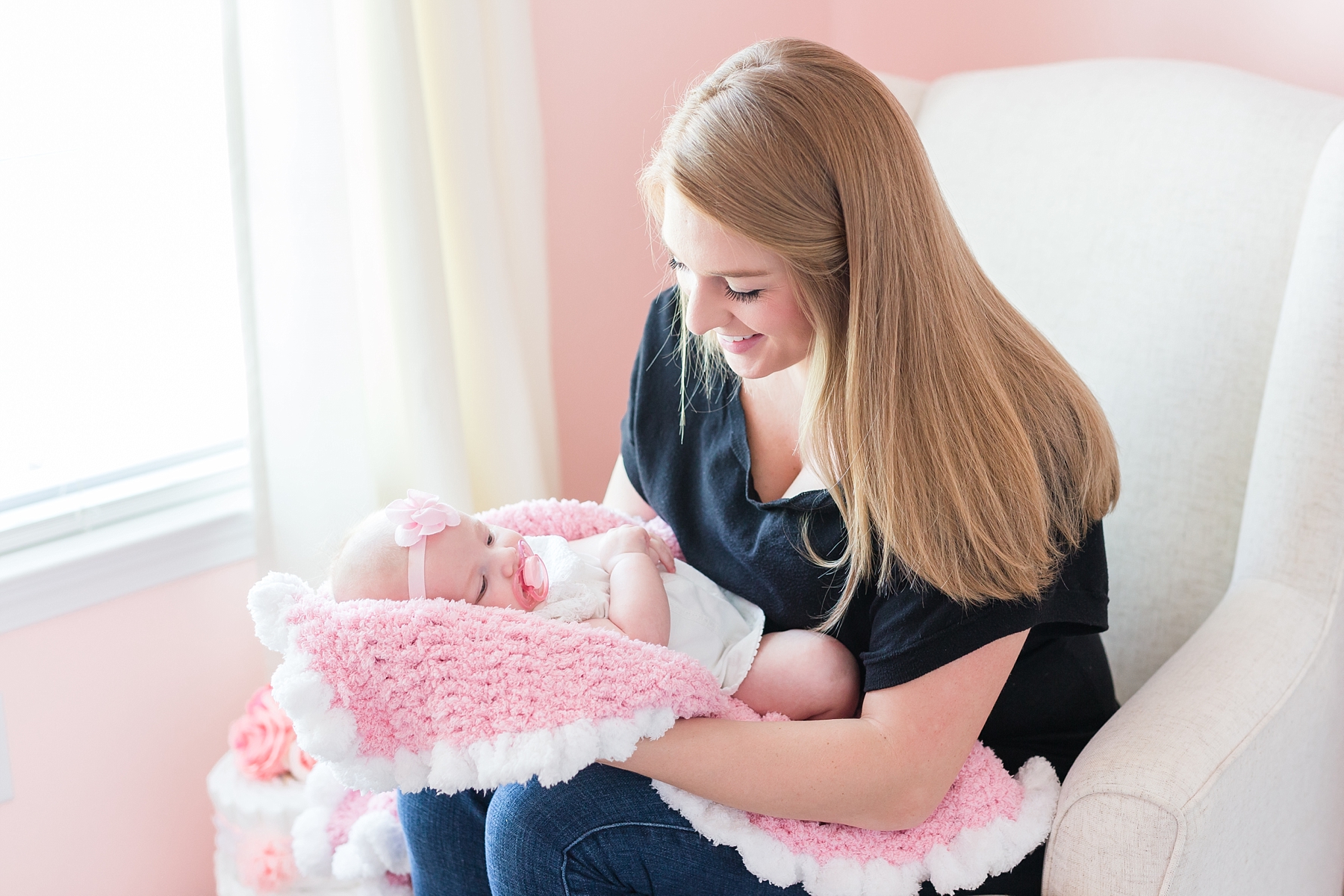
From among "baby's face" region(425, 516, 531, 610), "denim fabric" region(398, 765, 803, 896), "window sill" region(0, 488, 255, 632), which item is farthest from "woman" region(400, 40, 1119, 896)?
"window sill" region(0, 488, 255, 632)

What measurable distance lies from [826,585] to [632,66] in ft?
3.90

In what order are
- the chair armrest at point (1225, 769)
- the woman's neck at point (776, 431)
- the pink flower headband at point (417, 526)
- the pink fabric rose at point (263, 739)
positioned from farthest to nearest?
the pink fabric rose at point (263, 739) → the woman's neck at point (776, 431) → the pink flower headband at point (417, 526) → the chair armrest at point (1225, 769)

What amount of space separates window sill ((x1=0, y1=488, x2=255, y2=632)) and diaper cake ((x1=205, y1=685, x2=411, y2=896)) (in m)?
0.22

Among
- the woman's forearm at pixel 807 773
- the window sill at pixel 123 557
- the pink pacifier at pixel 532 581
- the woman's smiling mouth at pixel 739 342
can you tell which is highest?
the woman's smiling mouth at pixel 739 342

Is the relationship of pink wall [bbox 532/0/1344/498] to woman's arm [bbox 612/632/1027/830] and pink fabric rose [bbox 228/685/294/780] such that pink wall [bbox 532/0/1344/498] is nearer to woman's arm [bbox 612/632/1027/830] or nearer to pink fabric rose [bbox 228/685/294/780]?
pink fabric rose [bbox 228/685/294/780]

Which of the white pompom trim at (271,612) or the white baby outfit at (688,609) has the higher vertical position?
the white pompom trim at (271,612)

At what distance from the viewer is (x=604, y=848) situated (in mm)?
1084

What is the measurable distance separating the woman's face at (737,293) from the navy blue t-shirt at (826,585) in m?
0.16

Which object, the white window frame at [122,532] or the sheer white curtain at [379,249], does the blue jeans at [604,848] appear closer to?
the sheer white curtain at [379,249]

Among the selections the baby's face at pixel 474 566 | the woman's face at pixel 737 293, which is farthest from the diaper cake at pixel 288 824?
the woman's face at pixel 737 293

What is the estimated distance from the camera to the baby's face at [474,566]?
114 centimetres

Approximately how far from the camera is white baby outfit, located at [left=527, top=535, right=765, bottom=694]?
121cm

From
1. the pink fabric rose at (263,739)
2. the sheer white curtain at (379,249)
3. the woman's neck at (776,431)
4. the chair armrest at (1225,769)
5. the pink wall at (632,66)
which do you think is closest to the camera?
the chair armrest at (1225,769)

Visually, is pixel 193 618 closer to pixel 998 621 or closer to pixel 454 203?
pixel 454 203
